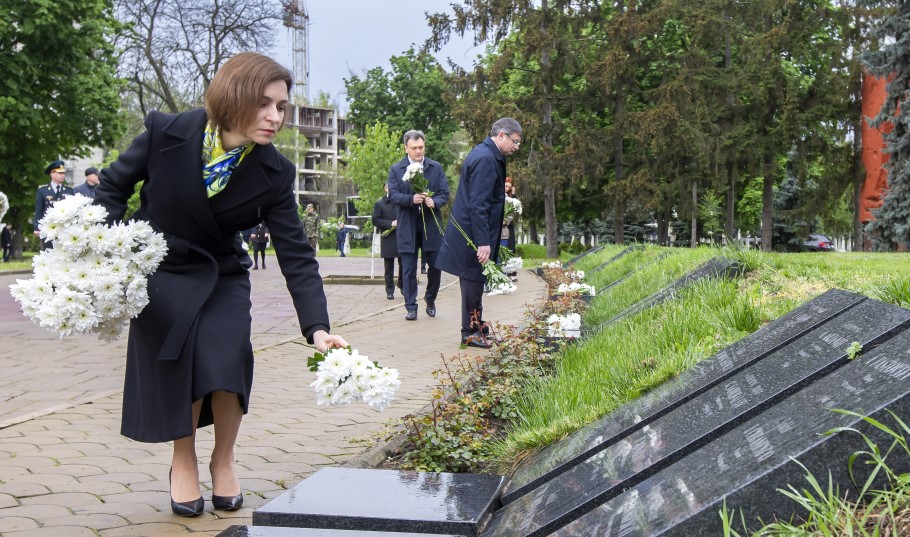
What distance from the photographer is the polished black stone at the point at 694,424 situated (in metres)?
3.20

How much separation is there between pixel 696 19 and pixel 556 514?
34.9 metres

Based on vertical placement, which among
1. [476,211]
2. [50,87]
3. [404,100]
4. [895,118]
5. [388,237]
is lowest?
[388,237]

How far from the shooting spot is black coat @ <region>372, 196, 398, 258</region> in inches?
629

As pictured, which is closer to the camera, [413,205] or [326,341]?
[326,341]

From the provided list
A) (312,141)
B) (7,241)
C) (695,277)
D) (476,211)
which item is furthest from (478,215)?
(312,141)

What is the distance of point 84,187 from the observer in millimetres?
15602

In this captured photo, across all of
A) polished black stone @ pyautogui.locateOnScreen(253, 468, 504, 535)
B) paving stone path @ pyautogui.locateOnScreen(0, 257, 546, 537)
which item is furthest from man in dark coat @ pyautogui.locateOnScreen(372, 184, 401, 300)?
polished black stone @ pyautogui.locateOnScreen(253, 468, 504, 535)

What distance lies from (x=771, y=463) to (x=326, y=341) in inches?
74.1

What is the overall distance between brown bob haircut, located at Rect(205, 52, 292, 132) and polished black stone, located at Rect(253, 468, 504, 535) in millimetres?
1459

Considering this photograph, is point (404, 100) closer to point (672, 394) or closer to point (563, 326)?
point (563, 326)

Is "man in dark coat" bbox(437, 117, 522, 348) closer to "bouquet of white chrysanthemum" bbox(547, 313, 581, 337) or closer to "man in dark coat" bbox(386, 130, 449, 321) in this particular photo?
"bouquet of white chrysanthemum" bbox(547, 313, 581, 337)

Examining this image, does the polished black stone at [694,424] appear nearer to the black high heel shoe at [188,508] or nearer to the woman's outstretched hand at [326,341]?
the woman's outstretched hand at [326,341]

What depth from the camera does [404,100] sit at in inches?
2505

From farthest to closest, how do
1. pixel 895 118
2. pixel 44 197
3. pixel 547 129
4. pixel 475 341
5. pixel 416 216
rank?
pixel 547 129 → pixel 895 118 → pixel 44 197 → pixel 416 216 → pixel 475 341
